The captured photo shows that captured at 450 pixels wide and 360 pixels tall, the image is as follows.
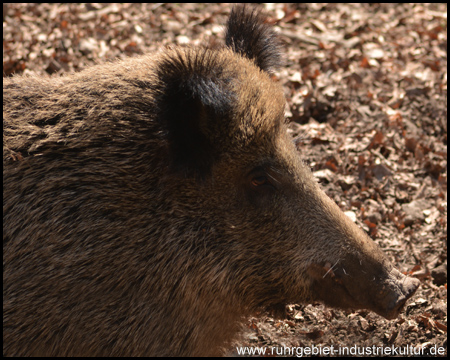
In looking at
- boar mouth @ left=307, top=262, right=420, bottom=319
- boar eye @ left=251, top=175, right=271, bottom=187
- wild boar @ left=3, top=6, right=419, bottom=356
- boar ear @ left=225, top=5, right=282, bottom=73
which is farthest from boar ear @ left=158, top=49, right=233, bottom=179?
boar mouth @ left=307, top=262, right=420, bottom=319

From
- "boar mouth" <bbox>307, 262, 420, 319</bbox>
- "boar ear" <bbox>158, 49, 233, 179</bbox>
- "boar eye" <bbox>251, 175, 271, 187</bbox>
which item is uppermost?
"boar ear" <bbox>158, 49, 233, 179</bbox>

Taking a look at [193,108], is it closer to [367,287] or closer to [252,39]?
[252,39]

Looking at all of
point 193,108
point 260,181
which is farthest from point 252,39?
point 260,181

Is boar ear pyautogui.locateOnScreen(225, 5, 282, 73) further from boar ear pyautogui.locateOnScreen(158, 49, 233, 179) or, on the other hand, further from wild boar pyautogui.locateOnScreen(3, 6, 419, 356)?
boar ear pyautogui.locateOnScreen(158, 49, 233, 179)

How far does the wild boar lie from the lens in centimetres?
370

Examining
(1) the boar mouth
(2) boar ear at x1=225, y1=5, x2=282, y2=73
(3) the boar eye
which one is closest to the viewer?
(1) the boar mouth

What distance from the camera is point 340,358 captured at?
15.8 ft

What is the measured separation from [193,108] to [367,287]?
1769 millimetres

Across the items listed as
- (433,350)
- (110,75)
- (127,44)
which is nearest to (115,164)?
(110,75)

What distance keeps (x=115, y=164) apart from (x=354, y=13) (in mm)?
6539

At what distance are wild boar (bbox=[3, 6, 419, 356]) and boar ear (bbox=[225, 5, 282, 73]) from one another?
1.51 ft

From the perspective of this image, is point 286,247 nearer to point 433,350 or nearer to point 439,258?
point 433,350

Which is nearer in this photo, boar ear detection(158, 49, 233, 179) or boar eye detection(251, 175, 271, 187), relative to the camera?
boar ear detection(158, 49, 233, 179)

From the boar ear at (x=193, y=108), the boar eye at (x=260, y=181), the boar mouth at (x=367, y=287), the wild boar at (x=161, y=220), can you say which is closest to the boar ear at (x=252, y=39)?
the wild boar at (x=161, y=220)
